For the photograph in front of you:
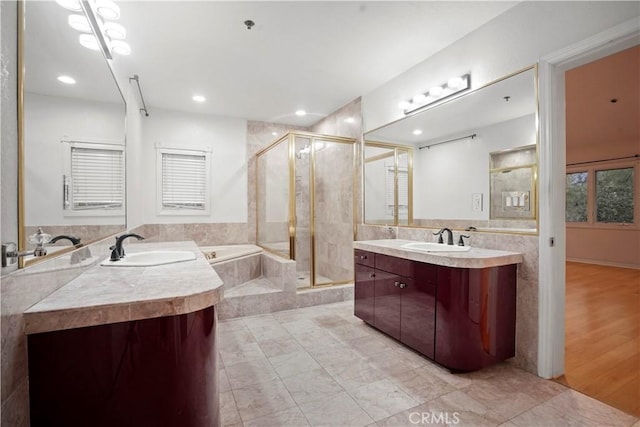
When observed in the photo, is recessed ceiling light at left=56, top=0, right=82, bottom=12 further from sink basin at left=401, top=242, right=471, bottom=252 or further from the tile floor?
sink basin at left=401, top=242, right=471, bottom=252

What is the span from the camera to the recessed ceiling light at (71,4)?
4.71 ft

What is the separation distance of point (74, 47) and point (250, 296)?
8.43 feet

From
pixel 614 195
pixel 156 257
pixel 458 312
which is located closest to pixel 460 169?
pixel 458 312

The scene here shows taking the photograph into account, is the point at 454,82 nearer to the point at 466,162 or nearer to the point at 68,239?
the point at 466,162

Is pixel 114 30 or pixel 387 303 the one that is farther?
pixel 387 303

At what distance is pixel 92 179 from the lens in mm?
1699

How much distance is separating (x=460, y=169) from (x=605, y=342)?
1.89m

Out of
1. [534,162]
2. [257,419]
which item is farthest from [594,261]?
[257,419]

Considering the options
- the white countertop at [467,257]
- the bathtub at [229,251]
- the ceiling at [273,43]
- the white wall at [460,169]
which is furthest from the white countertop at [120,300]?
the bathtub at [229,251]

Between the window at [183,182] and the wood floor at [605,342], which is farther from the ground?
the window at [183,182]

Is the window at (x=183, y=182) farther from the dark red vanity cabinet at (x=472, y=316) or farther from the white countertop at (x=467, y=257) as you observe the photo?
the dark red vanity cabinet at (x=472, y=316)

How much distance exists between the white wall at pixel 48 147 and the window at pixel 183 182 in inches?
109

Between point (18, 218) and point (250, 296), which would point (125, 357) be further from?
point (250, 296)

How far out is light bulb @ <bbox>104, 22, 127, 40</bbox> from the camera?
199 cm
